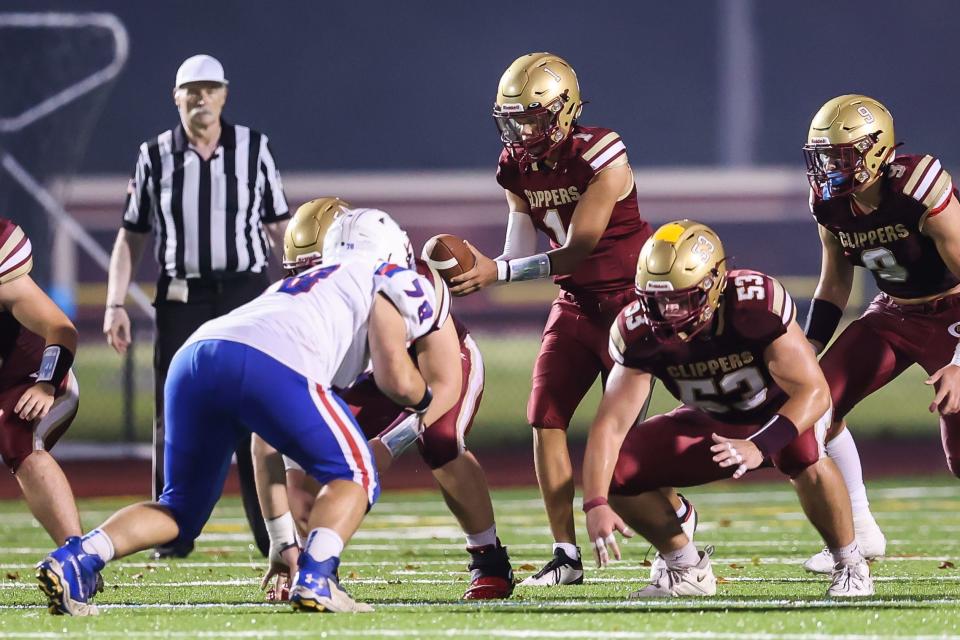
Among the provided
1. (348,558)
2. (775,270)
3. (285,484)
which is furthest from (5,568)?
(775,270)

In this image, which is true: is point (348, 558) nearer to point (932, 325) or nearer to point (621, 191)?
point (621, 191)

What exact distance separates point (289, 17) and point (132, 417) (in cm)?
2417

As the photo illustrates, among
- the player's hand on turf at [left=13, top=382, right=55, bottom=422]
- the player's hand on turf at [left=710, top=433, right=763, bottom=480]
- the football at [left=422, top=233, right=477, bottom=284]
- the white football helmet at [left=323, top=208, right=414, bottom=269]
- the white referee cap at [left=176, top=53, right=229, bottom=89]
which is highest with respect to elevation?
the white referee cap at [left=176, top=53, right=229, bottom=89]

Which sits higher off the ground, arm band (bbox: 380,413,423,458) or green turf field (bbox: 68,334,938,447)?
arm band (bbox: 380,413,423,458)

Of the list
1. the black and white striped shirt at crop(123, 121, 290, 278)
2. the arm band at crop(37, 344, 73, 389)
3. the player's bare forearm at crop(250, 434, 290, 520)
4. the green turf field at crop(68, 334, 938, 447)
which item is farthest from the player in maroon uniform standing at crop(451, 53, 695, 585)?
the green turf field at crop(68, 334, 938, 447)

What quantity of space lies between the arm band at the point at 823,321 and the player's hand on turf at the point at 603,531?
1461 millimetres

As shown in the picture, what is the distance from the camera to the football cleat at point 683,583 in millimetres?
4609

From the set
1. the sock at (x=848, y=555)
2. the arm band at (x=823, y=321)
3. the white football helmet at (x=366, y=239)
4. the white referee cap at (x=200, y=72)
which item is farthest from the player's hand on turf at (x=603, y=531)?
the white referee cap at (x=200, y=72)

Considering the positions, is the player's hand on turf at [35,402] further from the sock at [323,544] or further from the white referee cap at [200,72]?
the white referee cap at [200,72]

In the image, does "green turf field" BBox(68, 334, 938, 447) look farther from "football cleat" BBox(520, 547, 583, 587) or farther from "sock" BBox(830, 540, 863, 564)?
"sock" BBox(830, 540, 863, 564)

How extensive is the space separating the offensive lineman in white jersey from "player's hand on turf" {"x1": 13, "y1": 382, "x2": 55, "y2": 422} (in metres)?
0.75

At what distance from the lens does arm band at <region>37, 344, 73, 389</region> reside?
471 cm

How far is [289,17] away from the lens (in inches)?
1358

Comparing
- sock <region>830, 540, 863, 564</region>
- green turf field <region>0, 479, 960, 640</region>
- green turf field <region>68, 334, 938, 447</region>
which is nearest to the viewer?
green turf field <region>0, 479, 960, 640</region>
